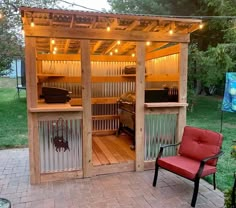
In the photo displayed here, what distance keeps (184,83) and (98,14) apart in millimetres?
1837

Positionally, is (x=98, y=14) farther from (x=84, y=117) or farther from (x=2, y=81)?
(x=2, y=81)

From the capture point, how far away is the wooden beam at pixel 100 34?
3346 millimetres

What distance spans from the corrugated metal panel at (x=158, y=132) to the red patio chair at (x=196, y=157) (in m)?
0.53

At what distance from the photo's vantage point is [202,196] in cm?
314

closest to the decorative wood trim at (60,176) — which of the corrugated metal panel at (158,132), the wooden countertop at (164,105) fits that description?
the corrugated metal panel at (158,132)

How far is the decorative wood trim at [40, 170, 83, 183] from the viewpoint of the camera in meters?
3.57

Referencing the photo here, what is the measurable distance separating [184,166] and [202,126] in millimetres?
5030

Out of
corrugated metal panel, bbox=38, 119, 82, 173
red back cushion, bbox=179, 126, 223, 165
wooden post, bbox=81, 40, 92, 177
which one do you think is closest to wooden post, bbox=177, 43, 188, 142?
red back cushion, bbox=179, 126, 223, 165

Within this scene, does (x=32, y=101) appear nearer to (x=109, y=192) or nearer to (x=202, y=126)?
(x=109, y=192)

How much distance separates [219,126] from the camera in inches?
306

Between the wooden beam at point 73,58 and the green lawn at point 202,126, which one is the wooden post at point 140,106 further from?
the wooden beam at point 73,58

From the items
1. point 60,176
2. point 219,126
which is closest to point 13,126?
point 60,176

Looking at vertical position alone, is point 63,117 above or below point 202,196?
above

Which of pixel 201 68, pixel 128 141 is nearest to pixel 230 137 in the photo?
pixel 128 141
